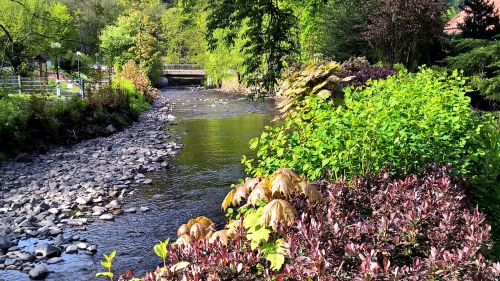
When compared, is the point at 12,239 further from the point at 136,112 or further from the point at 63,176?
the point at 136,112

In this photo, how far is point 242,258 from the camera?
2191mm

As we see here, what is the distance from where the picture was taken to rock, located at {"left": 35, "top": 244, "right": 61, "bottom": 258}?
5.57 meters

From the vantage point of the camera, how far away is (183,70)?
5056 cm

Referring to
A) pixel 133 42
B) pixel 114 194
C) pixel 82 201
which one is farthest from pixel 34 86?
pixel 133 42

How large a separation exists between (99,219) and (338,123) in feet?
15.2

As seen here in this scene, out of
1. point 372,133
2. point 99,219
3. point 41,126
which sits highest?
point 372,133

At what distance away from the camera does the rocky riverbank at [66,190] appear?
5.80 meters

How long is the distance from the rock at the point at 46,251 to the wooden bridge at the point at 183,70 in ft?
143

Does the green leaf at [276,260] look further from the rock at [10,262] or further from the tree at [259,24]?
the tree at [259,24]

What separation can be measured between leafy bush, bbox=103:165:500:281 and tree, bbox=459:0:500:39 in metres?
18.9

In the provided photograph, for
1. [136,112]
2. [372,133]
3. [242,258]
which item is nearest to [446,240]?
[242,258]

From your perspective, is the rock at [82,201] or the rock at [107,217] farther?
the rock at [82,201]

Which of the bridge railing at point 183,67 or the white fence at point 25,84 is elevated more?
the bridge railing at point 183,67

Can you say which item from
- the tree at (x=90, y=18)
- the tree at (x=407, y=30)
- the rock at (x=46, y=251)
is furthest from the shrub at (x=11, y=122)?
the tree at (x=90, y=18)
